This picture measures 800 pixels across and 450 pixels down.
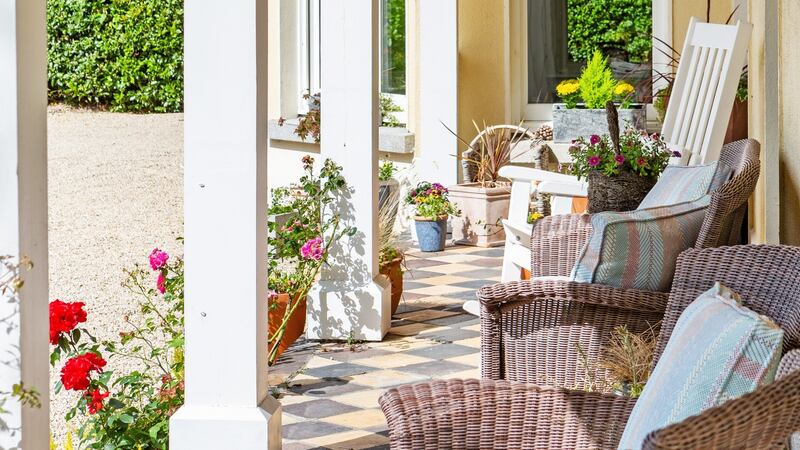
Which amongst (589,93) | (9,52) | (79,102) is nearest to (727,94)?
(589,93)

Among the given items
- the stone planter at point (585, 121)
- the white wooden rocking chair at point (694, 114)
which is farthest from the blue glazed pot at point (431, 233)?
the white wooden rocking chair at point (694, 114)

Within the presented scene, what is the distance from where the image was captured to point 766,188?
3453 millimetres

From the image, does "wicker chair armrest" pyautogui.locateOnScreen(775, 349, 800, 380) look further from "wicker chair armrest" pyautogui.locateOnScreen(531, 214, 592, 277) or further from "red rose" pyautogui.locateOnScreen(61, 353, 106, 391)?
"wicker chair armrest" pyautogui.locateOnScreen(531, 214, 592, 277)

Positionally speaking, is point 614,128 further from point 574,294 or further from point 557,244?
point 574,294

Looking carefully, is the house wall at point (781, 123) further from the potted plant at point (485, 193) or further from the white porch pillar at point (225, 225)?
the potted plant at point (485, 193)

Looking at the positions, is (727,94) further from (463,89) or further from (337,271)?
(463,89)

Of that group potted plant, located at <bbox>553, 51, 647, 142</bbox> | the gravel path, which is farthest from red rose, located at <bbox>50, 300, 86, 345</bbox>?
potted plant, located at <bbox>553, 51, 647, 142</bbox>

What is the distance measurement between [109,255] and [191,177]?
679 cm

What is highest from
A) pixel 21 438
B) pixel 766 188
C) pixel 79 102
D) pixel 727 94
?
pixel 79 102

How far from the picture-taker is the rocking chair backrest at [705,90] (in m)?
4.42

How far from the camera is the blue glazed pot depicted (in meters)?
7.06

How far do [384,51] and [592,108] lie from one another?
2381 mm

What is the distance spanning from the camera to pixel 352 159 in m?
4.67

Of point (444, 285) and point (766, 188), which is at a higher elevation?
point (766, 188)
